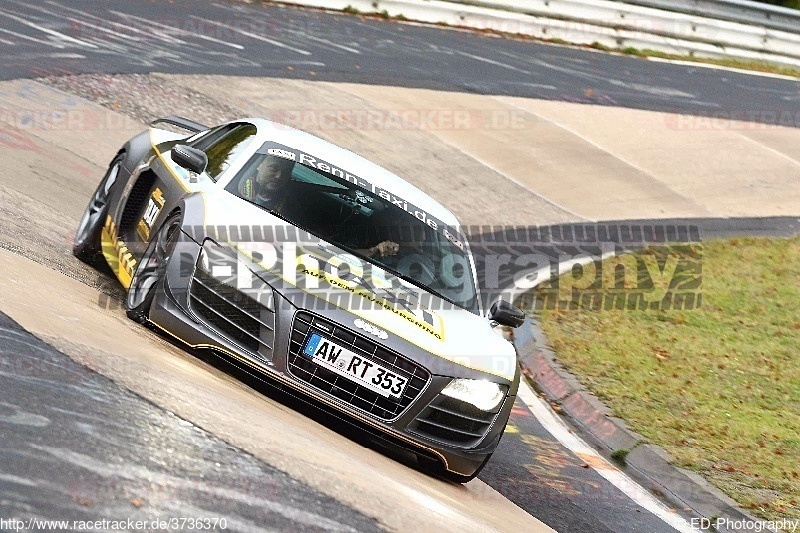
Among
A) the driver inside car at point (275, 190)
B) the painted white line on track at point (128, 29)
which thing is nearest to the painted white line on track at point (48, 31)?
the painted white line on track at point (128, 29)

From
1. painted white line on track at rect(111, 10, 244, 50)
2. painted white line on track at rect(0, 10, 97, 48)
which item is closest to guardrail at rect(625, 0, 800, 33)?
painted white line on track at rect(111, 10, 244, 50)

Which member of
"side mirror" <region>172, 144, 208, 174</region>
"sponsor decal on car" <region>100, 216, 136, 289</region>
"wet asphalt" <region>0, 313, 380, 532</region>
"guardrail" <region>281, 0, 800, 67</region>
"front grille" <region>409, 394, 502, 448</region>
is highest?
"guardrail" <region>281, 0, 800, 67</region>

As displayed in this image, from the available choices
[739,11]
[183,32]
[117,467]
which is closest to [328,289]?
[117,467]

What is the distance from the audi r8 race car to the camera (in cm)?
659

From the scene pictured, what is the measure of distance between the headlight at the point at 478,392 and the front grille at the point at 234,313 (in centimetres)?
106

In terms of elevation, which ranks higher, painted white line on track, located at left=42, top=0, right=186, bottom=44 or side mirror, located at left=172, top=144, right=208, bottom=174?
side mirror, located at left=172, top=144, right=208, bottom=174

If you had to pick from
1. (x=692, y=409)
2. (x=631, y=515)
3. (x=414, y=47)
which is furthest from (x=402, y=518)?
(x=414, y=47)

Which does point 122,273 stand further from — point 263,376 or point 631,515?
point 631,515

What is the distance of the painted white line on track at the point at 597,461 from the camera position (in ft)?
26.5

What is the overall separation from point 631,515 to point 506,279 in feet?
19.9

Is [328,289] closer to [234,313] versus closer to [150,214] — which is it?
[234,313]

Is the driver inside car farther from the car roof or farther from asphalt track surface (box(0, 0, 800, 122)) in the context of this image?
asphalt track surface (box(0, 0, 800, 122))

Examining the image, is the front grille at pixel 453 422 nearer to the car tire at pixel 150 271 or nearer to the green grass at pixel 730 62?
the car tire at pixel 150 271

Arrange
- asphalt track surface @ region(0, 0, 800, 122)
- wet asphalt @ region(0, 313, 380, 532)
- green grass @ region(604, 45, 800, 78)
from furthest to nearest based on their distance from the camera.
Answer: green grass @ region(604, 45, 800, 78), asphalt track surface @ region(0, 0, 800, 122), wet asphalt @ region(0, 313, 380, 532)
